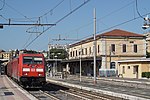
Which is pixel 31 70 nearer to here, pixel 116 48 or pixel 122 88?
pixel 122 88

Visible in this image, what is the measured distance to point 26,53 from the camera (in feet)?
90.9

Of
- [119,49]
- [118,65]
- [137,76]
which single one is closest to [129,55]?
[119,49]

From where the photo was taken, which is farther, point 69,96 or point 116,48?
point 116,48

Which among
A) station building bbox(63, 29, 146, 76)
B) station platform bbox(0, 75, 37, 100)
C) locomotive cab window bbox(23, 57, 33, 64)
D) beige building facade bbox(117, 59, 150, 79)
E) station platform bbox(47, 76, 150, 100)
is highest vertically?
station building bbox(63, 29, 146, 76)

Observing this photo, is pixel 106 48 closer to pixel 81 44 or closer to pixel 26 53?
pixel 81 44

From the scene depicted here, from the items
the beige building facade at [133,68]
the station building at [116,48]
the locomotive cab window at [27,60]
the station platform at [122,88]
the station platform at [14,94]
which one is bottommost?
the station platform at [122,88]

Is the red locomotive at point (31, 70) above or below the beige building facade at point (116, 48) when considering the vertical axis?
below

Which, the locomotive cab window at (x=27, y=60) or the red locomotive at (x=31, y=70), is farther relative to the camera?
the locomotive cab window at (x=27, y=60)

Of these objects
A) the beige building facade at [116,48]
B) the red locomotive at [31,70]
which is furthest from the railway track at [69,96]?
the beige building facade at [116,48]

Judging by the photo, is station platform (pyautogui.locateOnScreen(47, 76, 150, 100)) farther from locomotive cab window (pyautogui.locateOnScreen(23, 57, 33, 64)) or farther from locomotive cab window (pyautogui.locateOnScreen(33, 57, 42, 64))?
locomotive cab window (pyautogui.locateOnScreen(23, 57, 33, 64))

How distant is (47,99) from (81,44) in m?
65.7

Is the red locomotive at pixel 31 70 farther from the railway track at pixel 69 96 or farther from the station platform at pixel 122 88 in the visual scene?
the station platform at pixel 122 88

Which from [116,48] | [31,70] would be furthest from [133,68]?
[31,70]

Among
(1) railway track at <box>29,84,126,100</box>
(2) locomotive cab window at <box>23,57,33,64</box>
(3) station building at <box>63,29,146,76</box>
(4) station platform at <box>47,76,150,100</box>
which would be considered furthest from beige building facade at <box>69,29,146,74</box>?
(1) railway track at <box>29,84,126,100</box>
